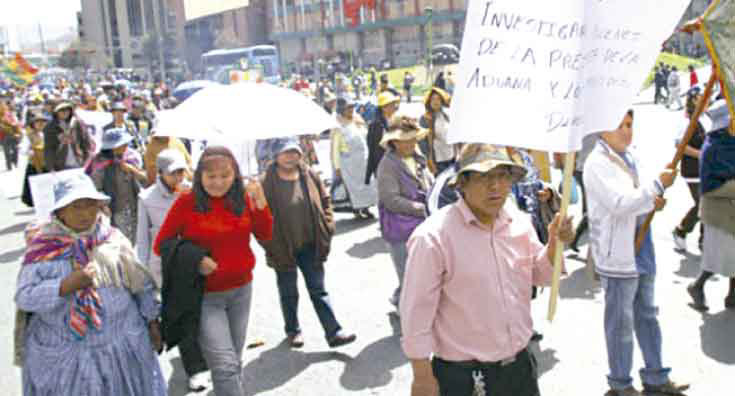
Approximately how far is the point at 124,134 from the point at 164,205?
1.89 metres

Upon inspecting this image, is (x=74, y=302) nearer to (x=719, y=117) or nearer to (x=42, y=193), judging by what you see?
(x=42, y=193)

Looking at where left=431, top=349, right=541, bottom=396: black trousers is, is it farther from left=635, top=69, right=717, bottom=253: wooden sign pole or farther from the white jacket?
the white jacket

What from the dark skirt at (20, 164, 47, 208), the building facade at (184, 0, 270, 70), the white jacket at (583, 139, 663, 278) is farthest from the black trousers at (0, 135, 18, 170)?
the building facade at (184, 0, 270, 70)

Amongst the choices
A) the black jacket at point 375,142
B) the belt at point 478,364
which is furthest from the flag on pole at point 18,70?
the belt at point 478,364

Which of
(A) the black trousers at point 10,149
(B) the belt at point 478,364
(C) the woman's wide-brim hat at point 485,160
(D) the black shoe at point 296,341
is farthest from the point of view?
(A) the black trousers at point 10,149

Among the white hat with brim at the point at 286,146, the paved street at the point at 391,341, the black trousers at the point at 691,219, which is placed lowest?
A: the paved street at the point at 391,341

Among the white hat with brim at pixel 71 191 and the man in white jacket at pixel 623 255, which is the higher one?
the white hat with brim at pixel 71 191

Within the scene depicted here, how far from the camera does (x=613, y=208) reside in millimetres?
3889

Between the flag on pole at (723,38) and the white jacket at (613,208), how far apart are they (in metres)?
0.99

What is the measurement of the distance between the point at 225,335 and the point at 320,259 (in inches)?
61.6

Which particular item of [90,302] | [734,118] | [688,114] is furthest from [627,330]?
[688,114]

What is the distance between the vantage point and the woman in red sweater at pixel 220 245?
3.84 m

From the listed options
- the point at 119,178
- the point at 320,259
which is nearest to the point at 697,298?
the point at 320,259

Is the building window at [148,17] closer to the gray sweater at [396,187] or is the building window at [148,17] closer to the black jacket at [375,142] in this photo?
the black jacket at [375,142]
